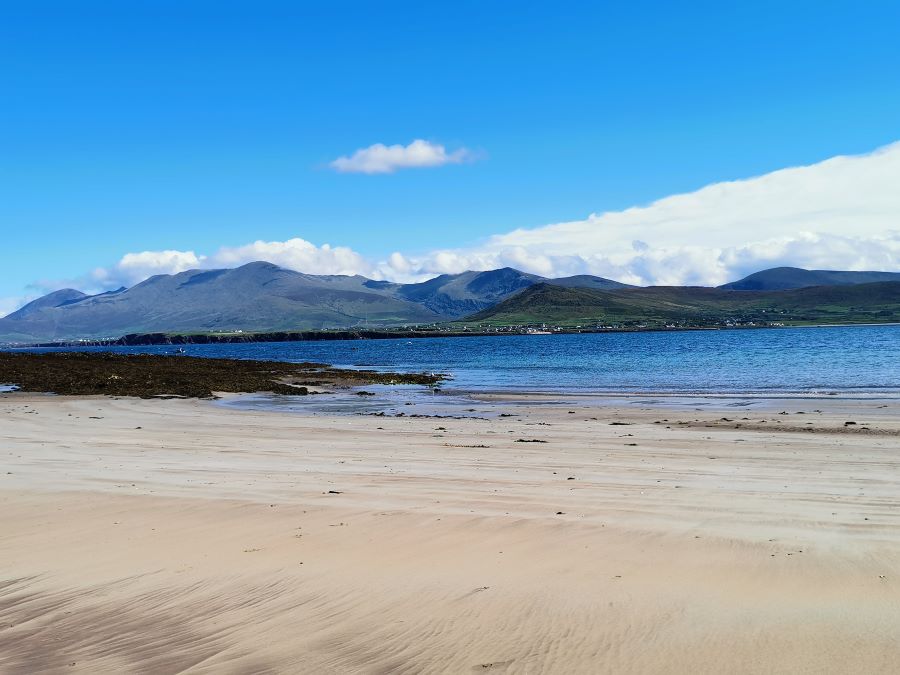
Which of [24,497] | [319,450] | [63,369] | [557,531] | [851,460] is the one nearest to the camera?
[557,531]

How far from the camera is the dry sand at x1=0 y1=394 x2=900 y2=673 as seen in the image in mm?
5953

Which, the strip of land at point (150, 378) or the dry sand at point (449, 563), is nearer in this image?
the dry sand at point (449, 563)

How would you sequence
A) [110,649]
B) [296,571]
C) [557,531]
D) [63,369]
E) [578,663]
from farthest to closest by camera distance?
[63,369], [557,531], [296,571], [110,649], [578,663]

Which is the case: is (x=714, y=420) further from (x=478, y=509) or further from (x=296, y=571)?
(x=296, y=571)

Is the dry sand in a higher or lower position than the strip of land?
lower

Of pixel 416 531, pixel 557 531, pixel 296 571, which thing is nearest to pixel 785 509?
pixel 557 531

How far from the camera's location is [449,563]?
26.9 ft

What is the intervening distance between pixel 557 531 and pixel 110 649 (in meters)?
5.55

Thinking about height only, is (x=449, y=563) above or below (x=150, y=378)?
below

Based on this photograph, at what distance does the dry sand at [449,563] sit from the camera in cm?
595

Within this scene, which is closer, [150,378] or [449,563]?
[449,563]

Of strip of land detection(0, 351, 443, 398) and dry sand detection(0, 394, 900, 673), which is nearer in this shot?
dry sand detection(0, 394, 900, 673)

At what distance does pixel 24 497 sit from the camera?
1175cm

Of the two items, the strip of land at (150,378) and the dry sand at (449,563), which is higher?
the strip of land at (150,378)
